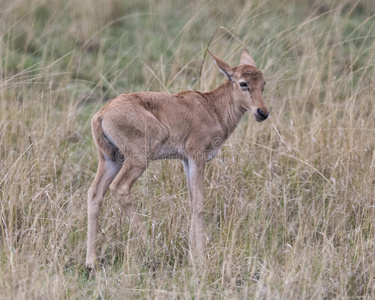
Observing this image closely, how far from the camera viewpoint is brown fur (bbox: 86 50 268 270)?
5.88m

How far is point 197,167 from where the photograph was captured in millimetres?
6340

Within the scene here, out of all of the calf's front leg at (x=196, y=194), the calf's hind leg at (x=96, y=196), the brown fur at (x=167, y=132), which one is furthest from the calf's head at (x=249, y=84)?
the calf's hind leg at (x=96, y=196)

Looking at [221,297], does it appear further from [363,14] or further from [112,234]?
[363,14]

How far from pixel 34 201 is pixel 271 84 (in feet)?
11.8

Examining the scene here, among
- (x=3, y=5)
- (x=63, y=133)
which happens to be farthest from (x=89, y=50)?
(x=63, y=133)

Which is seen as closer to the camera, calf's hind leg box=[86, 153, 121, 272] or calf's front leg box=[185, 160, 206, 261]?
calf's hind leg box=[86, 153, 121, 272]

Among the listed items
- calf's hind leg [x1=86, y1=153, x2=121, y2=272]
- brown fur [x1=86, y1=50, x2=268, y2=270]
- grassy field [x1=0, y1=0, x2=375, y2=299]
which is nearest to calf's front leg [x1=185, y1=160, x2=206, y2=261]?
brown fur [x1=86, y1=50, x2=268, y2=270]

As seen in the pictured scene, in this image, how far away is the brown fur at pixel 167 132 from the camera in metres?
5.88

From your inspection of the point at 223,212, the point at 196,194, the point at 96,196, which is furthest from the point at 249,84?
the point at 96,196

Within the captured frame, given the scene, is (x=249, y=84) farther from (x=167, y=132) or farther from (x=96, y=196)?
(x=96, y=196)

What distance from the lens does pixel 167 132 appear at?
242 inches

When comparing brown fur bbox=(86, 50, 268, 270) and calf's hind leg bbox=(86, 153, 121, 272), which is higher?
brown fur bbox=(86, 50, 268, 270)

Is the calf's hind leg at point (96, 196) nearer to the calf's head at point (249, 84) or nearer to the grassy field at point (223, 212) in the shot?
the grassy field at point (223, 212)

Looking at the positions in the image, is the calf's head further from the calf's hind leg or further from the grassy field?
the calf's hind leg
